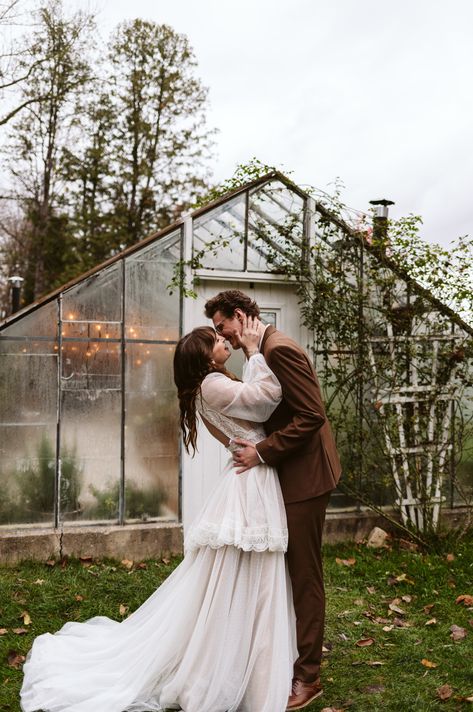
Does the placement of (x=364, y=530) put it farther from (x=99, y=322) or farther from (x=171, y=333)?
(x=99, y=322)

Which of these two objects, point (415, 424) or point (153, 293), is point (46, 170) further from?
point (415, 424)

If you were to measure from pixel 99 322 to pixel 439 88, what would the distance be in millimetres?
5401

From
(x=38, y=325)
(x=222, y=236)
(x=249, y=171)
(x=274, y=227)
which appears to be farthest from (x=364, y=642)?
(x=249, y=171)

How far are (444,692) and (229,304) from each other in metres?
2.38

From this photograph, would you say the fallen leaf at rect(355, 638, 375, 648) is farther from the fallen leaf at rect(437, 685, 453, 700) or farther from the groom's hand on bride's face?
the groom's hand on bride's face

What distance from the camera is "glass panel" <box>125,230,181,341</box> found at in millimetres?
6801

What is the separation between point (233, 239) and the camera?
23.4 feet

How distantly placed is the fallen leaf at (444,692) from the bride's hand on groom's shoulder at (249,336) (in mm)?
2082

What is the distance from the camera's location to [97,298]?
670 cm

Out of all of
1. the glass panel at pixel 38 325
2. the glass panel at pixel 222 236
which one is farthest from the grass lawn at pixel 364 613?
the glass panel at pixel 222 236

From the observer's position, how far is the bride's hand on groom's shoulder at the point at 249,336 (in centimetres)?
378

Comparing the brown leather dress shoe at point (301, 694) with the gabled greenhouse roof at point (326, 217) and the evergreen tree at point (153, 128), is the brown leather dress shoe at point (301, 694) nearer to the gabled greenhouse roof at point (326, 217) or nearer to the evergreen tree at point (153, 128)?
the gabled greenhouse roof at point (326, 217)

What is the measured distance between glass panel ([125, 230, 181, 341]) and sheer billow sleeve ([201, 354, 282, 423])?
3293mm

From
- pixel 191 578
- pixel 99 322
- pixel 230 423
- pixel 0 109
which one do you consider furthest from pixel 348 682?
Answer: pixel 0 109
